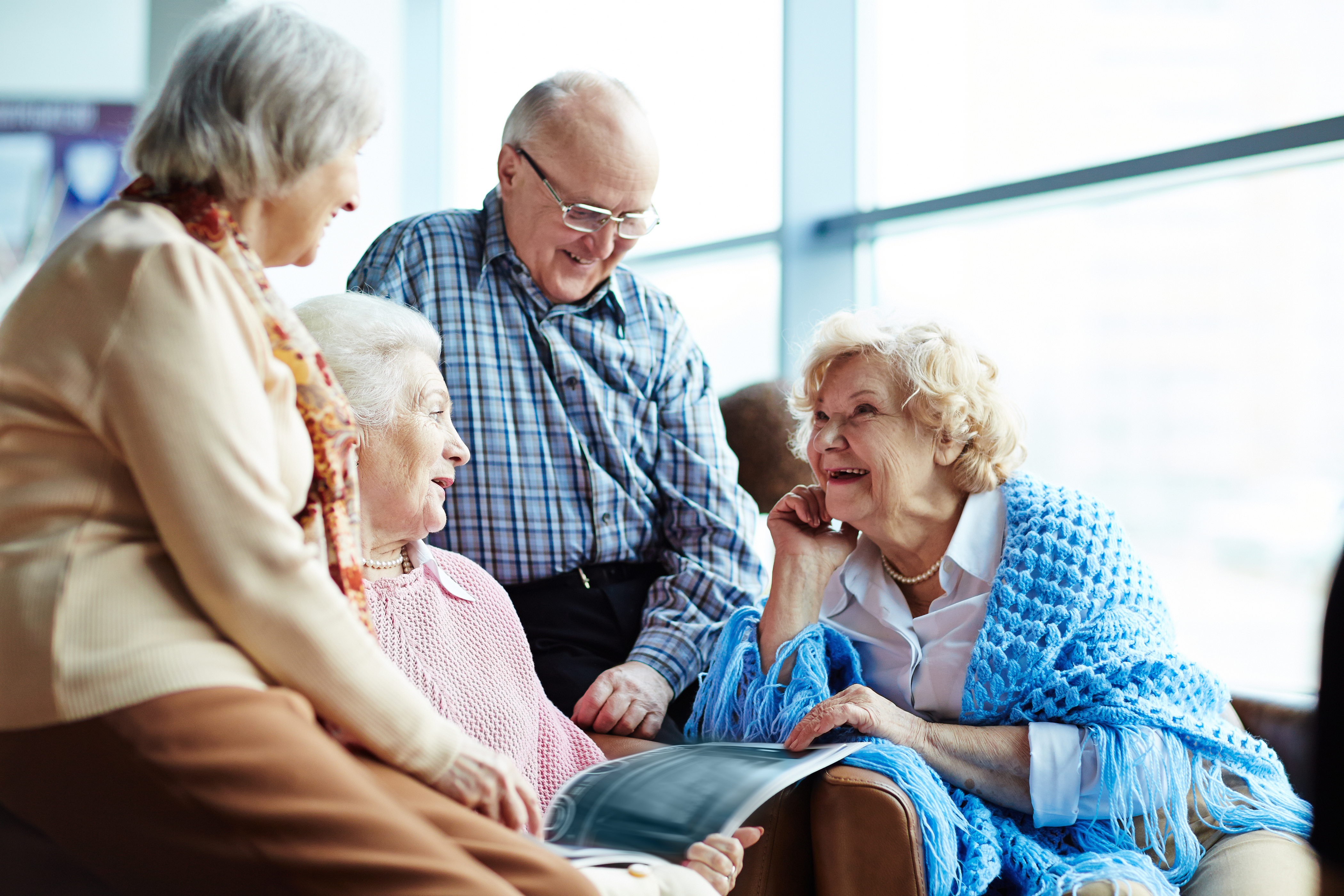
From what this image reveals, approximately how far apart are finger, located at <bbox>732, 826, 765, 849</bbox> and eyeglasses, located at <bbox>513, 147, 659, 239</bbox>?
1.14m

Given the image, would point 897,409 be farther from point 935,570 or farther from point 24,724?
point 24,724

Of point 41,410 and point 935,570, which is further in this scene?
point 935,570

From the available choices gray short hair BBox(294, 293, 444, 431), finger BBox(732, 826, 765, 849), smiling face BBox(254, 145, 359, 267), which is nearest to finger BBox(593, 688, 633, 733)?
finger BBox(732, 826, 765, 849)

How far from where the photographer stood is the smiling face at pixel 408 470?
59.4 inches

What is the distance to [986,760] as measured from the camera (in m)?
1.51

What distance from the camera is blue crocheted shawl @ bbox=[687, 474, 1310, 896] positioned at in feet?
4.71

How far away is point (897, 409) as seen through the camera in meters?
1.73

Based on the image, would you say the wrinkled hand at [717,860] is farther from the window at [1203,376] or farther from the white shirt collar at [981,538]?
the window at [1203,376]

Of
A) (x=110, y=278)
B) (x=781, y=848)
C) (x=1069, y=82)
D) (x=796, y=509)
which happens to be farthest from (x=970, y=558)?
(x=1069, y=82)

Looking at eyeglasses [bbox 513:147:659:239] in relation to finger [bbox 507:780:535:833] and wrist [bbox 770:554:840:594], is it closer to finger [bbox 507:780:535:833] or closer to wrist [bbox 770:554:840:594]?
wrist [bbox 770:554:840:594]

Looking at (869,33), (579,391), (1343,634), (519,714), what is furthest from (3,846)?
(869,33)

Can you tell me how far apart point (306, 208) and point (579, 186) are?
1020 millimetres

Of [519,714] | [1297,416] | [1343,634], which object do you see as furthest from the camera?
[1297,416]

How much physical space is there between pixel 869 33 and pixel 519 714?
9.73ft
